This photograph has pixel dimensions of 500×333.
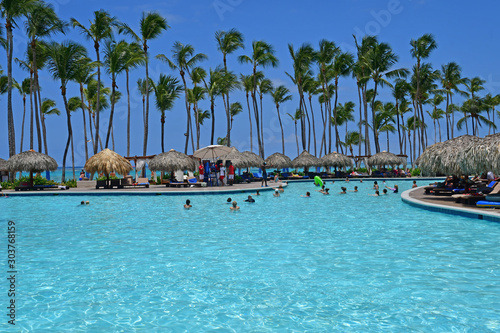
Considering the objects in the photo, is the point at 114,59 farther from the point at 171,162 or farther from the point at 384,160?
the point at 384,160

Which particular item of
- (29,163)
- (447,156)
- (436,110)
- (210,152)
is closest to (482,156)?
(447,156)

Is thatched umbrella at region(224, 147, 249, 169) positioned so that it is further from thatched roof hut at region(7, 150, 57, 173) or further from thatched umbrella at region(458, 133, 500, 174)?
thatched umbrella at region(458, 133, 500, 174)

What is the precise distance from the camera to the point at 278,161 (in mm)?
41594

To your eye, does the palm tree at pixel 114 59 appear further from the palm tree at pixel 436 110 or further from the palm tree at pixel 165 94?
the palm tree at pixel 436 110

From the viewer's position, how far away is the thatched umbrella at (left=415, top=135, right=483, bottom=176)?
15.5m

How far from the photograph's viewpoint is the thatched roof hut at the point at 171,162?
2925cm

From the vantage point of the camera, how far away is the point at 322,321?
4.70m

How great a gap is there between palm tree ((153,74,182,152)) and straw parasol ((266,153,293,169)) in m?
11.4

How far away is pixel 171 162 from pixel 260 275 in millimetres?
23506

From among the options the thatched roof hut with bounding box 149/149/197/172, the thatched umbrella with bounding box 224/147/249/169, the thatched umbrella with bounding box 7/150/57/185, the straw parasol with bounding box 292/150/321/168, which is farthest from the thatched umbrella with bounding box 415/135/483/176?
the straw parasol with bounding box 292/150/321/168

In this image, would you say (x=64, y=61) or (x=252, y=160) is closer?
(x=64, y=61)

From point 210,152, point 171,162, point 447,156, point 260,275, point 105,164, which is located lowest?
point 260,275

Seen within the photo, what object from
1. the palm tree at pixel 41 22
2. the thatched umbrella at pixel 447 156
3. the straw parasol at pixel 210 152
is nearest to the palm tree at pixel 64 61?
the palm tree at pixel 41 22

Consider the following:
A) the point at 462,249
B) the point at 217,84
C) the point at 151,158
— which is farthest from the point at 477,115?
the point at 462,249
